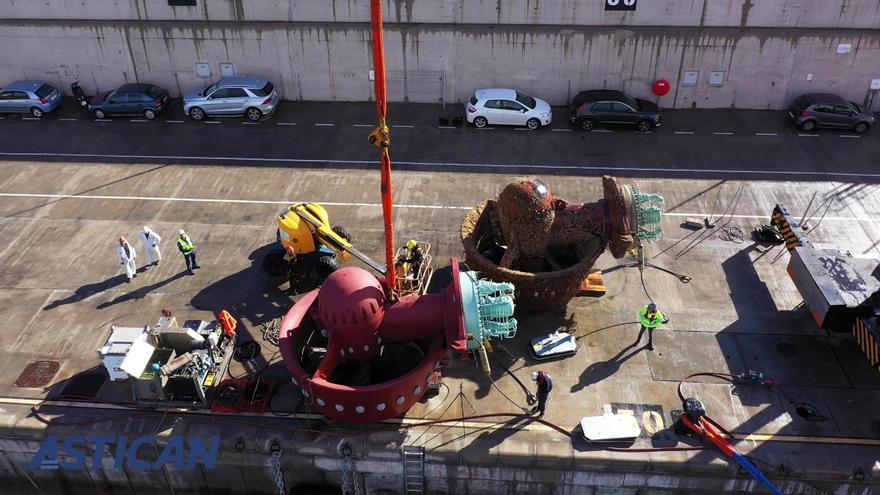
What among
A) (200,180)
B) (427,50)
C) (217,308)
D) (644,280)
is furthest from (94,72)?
(644,280)

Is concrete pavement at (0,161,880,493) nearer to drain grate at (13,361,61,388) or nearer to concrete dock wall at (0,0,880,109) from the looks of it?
drain grate at (13,361,61,388)

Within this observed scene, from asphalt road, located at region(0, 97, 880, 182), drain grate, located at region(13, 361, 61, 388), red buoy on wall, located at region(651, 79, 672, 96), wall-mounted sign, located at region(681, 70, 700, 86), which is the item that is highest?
wall-mounted sign, located at region(681, 70, 700, 86)

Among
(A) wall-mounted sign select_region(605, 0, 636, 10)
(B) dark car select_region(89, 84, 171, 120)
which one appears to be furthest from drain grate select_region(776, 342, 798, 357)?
(B) dark car select_region(89, 84, 171, 120)

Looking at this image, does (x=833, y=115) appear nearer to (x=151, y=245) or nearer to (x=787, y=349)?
(x=787, y=349)

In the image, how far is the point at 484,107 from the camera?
25.7 m

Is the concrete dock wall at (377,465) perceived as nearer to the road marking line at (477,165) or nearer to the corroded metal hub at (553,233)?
the corroded metal hub at (553,233)

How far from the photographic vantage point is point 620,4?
25.7 metres

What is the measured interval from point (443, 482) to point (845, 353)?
10510mm

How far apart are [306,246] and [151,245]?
4766 millimetres

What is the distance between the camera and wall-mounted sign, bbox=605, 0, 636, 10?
1007 inches

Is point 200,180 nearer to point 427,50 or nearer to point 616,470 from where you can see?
point 427,50

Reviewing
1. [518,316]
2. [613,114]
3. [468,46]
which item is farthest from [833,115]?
[518,316]

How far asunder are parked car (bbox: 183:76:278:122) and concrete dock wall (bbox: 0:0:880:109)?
190 centimetres

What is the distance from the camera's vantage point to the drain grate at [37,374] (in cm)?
1542
